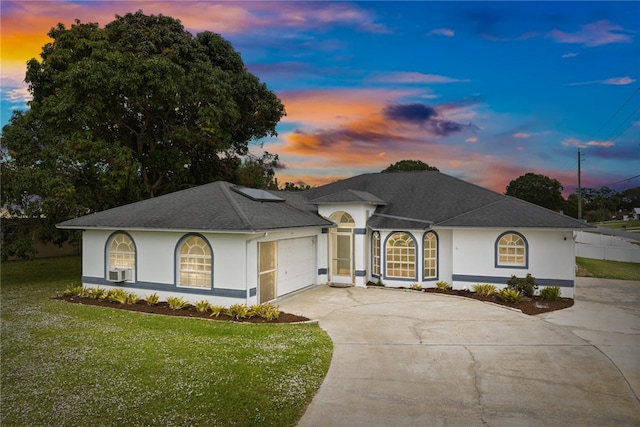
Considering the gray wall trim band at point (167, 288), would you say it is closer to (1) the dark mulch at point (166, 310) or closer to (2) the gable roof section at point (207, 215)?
(1) the dark mulch at point (166, 310)

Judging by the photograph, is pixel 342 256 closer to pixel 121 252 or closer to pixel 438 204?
pixel 438 204

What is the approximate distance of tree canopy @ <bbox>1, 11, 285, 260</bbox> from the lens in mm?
19125

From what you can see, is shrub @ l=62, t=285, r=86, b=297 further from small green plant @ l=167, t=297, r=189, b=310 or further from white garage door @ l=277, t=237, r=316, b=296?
white garage door @ l=277, t=237, r=316, b=296

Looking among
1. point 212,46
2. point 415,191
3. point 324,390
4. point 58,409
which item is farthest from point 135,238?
point 212,46

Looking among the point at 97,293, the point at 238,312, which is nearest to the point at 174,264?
the point at 97,293

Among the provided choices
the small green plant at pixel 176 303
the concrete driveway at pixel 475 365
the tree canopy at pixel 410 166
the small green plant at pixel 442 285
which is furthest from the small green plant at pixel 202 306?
the tree canopy at pixel 410 166

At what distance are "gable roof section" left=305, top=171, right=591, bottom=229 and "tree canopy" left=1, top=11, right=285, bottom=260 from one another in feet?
26.1

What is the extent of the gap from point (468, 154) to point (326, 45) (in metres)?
13.1

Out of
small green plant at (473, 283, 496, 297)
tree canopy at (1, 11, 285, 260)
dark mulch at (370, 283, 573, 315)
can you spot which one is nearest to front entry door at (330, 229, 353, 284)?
dark mulch at (370, 283, 573, 315)

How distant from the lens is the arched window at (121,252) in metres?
15.5

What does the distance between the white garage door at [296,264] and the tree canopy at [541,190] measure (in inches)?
2078

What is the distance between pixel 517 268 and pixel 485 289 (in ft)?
5.09

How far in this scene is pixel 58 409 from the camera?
6.51 m

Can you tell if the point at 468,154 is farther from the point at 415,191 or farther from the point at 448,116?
the point at 415,191
